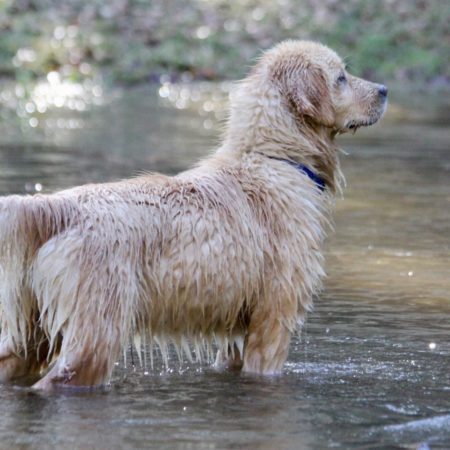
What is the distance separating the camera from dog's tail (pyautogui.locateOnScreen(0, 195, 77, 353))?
6461 mm

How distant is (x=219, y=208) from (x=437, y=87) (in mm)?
16872

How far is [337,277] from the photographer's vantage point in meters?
9.98

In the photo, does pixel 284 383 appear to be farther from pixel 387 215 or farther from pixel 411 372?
pixel 387 215

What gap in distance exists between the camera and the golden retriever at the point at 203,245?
6574mm

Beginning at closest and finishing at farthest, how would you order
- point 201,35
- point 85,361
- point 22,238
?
point 22,238
point 85,361
point 201,35

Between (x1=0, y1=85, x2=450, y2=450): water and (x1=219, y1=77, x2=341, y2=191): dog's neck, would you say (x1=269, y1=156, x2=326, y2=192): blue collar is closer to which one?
(x1=219, y1=77, x2=341, y2=191): dog's neck

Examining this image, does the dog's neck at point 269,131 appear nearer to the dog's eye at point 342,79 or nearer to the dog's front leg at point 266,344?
the dog's eye at point 342,79

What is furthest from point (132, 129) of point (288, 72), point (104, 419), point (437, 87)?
point (104, 419)

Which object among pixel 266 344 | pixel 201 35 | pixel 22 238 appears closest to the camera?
pixel 22 238

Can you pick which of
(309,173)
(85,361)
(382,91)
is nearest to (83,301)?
(85,361)

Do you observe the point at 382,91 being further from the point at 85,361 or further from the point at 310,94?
the point at 85,361

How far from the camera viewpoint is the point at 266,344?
735 cm

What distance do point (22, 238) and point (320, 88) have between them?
2137mm

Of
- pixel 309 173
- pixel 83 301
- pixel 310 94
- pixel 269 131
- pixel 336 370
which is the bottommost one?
pixel 336 370
